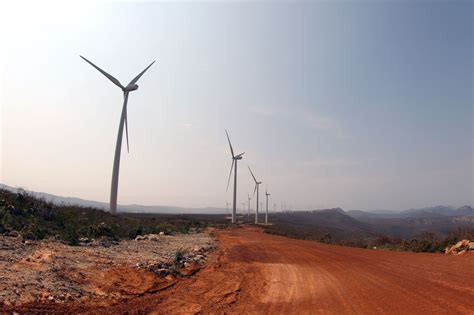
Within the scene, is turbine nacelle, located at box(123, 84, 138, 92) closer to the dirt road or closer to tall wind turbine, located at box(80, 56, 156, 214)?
tall wind turbine, located at box(80, 56, 156, 214)

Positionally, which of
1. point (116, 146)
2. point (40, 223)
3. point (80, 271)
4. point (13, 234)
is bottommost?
point (80, 271)

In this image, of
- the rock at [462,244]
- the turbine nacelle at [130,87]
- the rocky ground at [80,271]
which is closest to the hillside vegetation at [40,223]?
the rocky ground at [80,271]

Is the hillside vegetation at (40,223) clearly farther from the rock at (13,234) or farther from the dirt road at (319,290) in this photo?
the dirt road at (319,290)

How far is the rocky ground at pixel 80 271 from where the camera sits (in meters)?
8.79

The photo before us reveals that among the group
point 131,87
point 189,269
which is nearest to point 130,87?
point 131,87

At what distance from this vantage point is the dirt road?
9086mm

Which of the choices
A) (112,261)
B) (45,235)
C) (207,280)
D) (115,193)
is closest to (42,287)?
(112,261)

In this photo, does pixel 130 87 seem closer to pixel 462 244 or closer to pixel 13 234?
pixel 13 234

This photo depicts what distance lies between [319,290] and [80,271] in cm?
812

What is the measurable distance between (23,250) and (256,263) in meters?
10.6

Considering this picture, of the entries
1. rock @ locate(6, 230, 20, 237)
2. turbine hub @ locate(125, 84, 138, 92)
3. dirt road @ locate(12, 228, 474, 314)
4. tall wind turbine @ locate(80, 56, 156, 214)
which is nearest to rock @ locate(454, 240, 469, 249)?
dirt road @ locate(12, 228, 474, 314)

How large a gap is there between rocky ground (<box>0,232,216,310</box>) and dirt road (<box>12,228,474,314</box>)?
31.5 inches

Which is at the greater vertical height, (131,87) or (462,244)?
(131,87)

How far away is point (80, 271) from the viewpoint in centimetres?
1130
